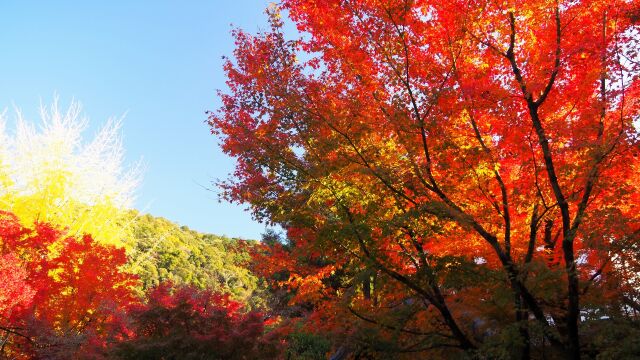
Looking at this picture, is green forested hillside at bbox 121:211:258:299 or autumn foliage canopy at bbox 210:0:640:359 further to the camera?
green forested hillside at bbox 121:211:258:299

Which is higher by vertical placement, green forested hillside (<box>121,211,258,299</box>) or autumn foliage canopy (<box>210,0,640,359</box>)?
green forested hillside (<box>121,211,258,299</box>)

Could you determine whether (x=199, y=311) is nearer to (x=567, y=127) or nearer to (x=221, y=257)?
Result: (x=567, y=127)

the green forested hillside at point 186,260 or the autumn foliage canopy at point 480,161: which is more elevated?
the green forested hillside at point 186,260

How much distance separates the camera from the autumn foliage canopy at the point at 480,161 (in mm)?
7367

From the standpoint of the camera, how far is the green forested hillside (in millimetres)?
38875

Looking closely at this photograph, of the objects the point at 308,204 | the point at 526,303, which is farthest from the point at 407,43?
the point at 526,303

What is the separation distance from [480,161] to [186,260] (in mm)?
38517

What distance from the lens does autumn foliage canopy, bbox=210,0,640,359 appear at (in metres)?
7.37

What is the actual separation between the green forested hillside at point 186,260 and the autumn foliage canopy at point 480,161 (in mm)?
30271

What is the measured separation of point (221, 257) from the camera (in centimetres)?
4688

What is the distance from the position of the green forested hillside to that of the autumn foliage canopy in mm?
30271

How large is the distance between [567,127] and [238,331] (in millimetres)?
7699

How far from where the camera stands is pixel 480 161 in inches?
315

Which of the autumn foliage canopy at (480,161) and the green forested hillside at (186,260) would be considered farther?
the green forested hillside at (186,260)
